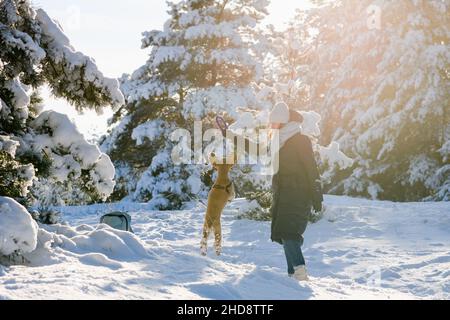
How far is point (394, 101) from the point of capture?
1905cm

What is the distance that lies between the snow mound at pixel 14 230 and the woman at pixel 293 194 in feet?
8.68

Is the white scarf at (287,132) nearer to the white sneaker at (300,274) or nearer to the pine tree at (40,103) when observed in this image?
the white sneaker at (300,274)

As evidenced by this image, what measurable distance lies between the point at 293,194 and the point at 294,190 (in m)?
0.05

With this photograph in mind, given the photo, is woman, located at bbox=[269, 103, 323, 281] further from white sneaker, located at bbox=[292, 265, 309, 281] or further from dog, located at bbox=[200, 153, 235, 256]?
dog, located at bbox=[200, 153, 235, 256]

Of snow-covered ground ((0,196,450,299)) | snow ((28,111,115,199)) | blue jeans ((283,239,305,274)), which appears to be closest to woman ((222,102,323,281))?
blue jeans ((283,239,305,274))

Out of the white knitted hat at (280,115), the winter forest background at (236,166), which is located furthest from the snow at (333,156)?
the white knitted hat at (280,115)

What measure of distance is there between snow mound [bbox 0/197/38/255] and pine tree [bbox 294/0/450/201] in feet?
50.1

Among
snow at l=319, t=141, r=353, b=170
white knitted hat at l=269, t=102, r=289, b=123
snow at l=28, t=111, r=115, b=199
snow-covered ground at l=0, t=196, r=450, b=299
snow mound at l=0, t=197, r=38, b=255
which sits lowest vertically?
snow-covered ground at l=0, t=196, r=450, b=299

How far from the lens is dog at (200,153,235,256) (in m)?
7.18

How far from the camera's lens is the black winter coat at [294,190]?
5766 millimetres

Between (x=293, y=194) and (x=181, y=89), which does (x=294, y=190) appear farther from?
(x=181, y=89)
